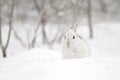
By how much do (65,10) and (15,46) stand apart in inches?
109

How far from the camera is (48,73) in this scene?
2652mm

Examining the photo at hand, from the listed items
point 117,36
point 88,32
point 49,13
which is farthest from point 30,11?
point 117,36

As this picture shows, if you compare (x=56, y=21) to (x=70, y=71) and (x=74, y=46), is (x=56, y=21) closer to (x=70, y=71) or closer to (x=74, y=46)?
(x=74, y=46)

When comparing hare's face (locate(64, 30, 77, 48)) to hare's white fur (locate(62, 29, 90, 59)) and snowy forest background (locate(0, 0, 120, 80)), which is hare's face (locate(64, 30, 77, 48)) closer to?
hare's white fur (locate(62, 29, 90, 59))

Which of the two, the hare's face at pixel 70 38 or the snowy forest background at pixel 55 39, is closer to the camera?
the snowy forest background at pixel 55 39

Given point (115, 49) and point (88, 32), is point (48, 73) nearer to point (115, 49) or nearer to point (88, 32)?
point (115, 49)

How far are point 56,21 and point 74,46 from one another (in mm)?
7162

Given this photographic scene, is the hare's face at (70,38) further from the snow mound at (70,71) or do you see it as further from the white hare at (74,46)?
the snow mound at (70,71)

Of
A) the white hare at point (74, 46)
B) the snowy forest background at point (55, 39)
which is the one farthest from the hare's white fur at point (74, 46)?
the snowy forest background at point (55, 39)

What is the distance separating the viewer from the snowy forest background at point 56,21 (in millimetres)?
9209

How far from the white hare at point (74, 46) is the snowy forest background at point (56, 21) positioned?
4815 mm

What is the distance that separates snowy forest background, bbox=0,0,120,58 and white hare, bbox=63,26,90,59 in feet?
15.8

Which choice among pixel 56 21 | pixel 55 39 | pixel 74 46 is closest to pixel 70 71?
pixel 74 46

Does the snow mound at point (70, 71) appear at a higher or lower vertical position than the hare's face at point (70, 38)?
lower
